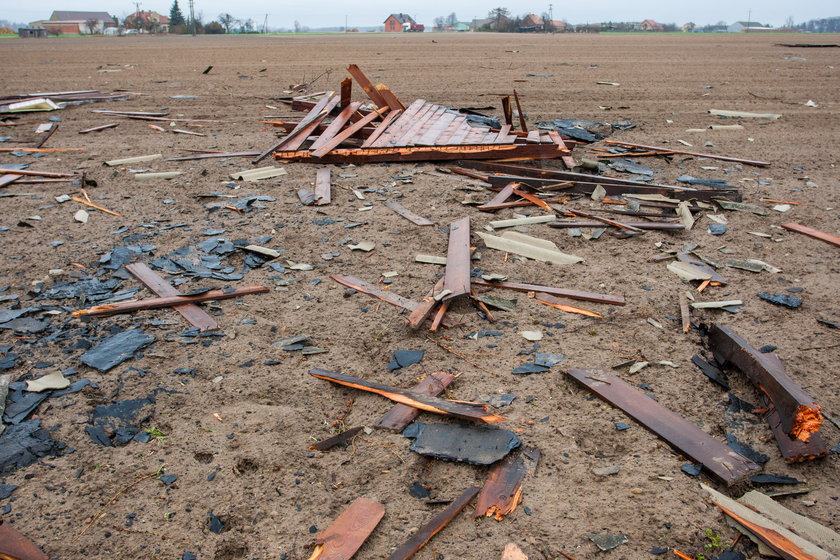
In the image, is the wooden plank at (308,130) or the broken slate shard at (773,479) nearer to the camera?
the broken slate shard at (773,479)

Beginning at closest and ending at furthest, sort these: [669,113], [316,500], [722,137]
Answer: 1. [316,500]
2. [722,137]
3. [669,113]

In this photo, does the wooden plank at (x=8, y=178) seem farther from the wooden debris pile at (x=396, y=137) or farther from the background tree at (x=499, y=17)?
the background tree at (x=499, y=17)

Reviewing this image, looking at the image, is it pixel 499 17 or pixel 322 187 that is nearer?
pixel 322 187

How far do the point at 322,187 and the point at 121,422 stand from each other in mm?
4149

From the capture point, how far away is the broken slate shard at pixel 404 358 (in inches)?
146

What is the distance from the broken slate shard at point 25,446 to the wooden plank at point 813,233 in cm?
643

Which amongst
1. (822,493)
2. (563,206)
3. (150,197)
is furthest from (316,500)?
(150,197)

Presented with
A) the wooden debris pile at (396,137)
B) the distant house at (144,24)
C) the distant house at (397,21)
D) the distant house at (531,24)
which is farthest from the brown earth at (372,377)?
the distant house at (397,21)

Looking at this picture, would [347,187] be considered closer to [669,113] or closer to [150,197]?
[150,197]

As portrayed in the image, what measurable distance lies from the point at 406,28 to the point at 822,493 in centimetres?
12175

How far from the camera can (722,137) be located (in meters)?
9.62

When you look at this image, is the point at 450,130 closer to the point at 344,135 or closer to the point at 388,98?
the point at 344,135

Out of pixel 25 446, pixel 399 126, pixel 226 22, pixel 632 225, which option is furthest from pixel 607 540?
pixel 226 22

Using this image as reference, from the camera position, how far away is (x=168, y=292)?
14.7ft
